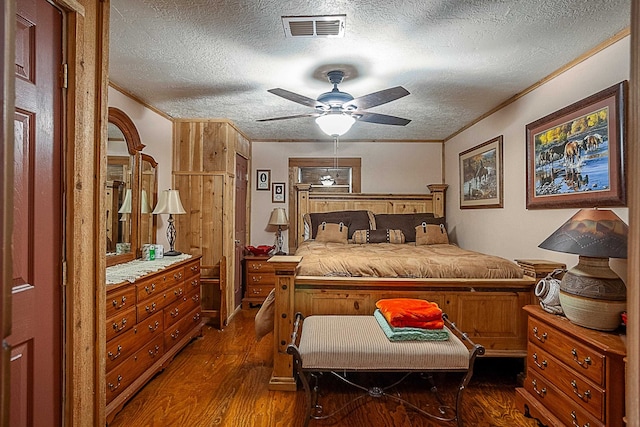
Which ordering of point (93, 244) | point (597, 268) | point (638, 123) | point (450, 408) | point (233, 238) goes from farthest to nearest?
point (233, 238), point (450, 408), point (597, 268), point (93, 244), point (638, 123)

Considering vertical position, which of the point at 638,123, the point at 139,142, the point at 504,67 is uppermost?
the point at 504,67

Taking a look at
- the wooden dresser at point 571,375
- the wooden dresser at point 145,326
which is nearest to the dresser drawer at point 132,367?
the wooden dresser at point 145,326

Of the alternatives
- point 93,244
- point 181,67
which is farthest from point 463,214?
point 93,244

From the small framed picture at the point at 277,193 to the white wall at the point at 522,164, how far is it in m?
2.44

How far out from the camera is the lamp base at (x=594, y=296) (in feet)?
6.09

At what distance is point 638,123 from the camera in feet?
1.55

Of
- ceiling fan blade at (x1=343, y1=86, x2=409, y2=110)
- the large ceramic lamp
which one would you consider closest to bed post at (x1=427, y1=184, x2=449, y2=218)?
ceiling fan blade at (x1=343, y1=86, x2=409, y2=110)

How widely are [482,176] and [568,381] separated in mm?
2521

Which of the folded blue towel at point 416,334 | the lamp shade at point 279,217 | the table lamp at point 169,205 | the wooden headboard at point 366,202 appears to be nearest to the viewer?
the folded blue towel at point 416,334

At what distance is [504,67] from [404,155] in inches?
105

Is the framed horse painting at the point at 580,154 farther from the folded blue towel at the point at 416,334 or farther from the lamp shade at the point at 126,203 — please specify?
the lamp shade at the point at 126,203

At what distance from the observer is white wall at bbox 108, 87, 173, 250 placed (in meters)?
3.24

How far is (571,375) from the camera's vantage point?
1906 mm

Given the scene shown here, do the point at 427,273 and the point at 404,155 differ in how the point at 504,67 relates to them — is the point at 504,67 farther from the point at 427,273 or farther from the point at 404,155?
the point at 404,155
